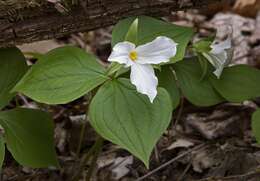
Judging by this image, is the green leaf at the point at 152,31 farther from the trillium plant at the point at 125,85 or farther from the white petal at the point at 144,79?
the white petal at the point at 144,79

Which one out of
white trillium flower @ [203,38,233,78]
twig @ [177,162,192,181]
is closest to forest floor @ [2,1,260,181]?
twig @ [177,162,192,181]

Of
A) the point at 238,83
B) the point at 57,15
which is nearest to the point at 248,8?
the point at 238,83

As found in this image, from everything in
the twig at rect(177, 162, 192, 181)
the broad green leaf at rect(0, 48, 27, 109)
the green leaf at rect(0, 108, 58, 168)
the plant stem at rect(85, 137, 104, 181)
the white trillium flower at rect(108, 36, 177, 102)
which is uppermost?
the white trillium flower at rect(108, 36, 177, 102)

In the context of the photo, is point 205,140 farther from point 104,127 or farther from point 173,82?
point 104,127

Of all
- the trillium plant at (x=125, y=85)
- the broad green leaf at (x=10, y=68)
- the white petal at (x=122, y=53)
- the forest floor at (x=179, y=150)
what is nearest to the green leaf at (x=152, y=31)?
the trillium plant at (x=125, y=85)

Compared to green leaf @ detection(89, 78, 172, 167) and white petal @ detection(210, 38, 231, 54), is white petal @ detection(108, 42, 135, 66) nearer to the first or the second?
green leaf @ detection(89, 78, 172, 167)

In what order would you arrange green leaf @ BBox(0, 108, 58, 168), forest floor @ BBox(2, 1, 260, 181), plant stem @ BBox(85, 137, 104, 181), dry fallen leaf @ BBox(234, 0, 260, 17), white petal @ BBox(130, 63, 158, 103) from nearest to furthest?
white petal @ BBox(130, 63, 158, 103)
green leaf @ BBox(0, 108, 58, 168)
plant stem @ BBox(85, 137, 104, 181)
forest floor @ BBox(2, 1, 260, 181)
dry fallen leaf @ BBox(234, 0, 260, 17)

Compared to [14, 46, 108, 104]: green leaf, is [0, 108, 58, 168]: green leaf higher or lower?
lower
